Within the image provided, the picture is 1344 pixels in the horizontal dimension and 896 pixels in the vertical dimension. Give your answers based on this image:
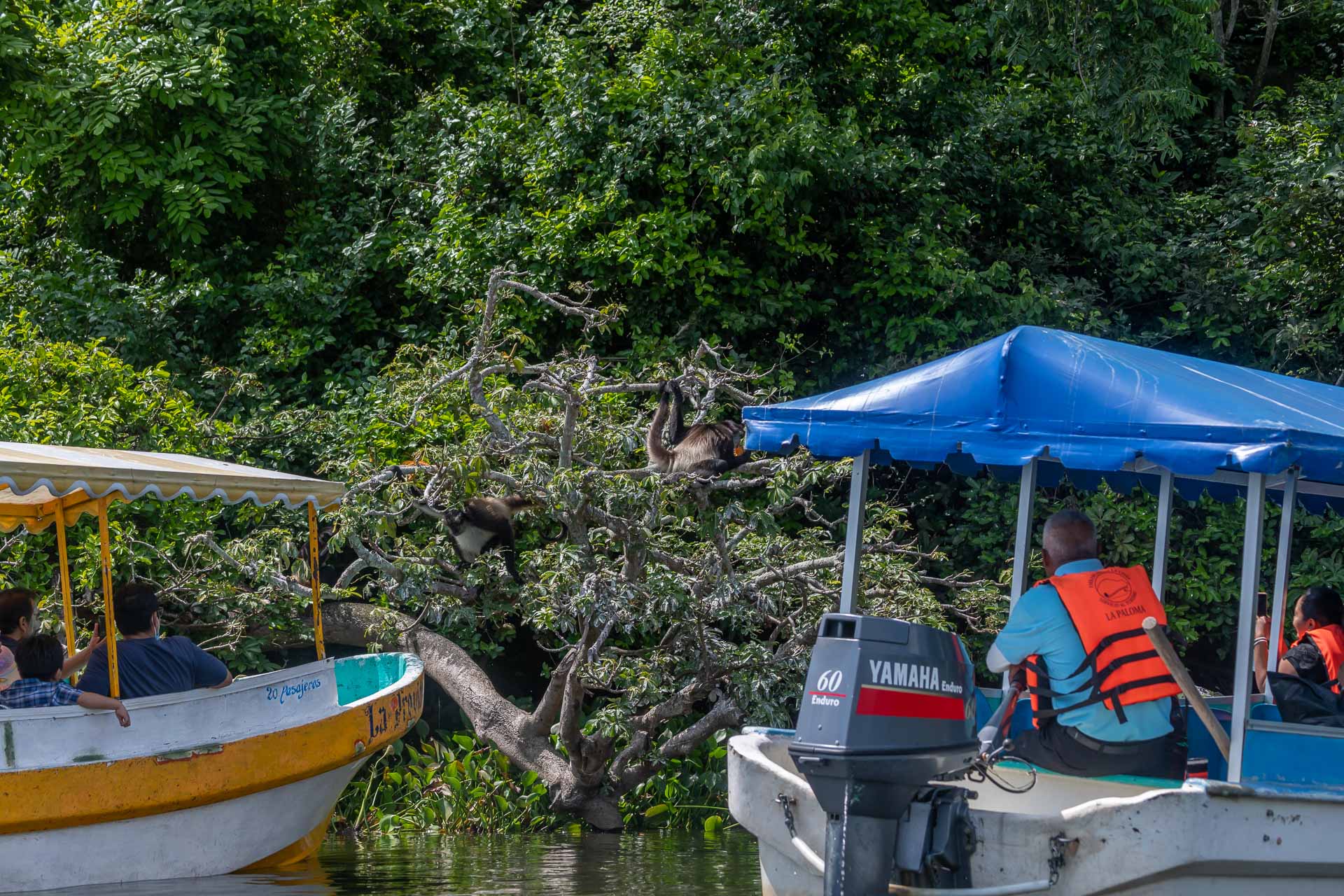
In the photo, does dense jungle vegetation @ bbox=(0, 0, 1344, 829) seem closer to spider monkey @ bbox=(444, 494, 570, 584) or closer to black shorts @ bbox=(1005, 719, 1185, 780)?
spider monkey @ bbox=(444, 494, 570, 584)

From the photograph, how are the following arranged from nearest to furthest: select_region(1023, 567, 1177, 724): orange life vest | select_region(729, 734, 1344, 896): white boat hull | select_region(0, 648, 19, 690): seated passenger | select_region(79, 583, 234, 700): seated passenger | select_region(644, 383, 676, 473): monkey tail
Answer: select_region(729, 734, 1344, 896): white boat hull < select_region(1023, 567, 1177, 724): orange life vest < select_region(0, 648, 19, 690): seated passenger < select_region(79, 583, 234, 700): seated passenger < select_region(644, 383, 676, 473): monkey tail

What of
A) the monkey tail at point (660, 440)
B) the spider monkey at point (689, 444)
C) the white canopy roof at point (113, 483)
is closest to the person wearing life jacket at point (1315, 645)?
the spider monkey at point (689, 444)

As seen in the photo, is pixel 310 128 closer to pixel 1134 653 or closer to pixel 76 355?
pixel 76 355

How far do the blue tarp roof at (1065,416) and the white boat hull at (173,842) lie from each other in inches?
153

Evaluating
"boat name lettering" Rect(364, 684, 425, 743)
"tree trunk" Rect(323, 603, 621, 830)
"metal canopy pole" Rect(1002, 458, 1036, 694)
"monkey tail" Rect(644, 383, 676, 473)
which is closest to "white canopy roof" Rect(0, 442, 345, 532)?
"boat name lettering" Rect(364, 684, 425, 743)

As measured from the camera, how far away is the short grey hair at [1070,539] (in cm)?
518

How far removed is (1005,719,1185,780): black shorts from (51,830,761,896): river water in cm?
250

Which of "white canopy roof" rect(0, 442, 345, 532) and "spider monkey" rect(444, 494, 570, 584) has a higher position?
"white canopy roof" rect(0, 442, 345, 532)

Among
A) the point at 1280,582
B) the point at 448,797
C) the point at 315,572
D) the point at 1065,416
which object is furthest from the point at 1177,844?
the point at 448,797

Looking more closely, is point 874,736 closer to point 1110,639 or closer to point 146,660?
point 1110,639

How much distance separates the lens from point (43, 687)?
22.9 feet

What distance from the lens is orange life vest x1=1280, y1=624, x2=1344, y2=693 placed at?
6.57m

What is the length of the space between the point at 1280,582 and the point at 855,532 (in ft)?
8.32

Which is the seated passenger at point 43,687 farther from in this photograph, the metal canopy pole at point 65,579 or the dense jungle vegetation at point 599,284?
the dense jungle vegetation at point 599,284
